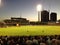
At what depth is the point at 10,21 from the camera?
293 centimetres

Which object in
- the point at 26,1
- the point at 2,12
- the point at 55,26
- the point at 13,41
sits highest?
the point at 26,1

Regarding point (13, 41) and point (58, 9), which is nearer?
point (13, 41)

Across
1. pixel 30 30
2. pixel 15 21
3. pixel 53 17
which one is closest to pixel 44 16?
pixel 53 17

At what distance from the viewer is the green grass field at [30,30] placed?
114 inches

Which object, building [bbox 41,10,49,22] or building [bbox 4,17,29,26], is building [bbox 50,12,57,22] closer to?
building [bbox 41,10,49,22]

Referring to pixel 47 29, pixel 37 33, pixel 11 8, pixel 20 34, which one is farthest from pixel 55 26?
pixel 11 8

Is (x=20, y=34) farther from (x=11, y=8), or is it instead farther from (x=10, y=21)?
(x=11, y=8)

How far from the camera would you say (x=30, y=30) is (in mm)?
2943

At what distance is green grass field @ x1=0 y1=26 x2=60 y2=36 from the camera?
2887 mm

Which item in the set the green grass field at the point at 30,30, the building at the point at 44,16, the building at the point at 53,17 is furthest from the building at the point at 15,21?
the building at the point at 53,17

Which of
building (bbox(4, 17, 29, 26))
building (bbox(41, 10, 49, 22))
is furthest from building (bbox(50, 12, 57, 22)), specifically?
building (bbox(4, 17, 29, 26))

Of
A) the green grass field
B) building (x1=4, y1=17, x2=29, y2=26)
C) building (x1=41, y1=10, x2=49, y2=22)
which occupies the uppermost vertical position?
building (x1=41, y1=10, x2=49, y2=22)

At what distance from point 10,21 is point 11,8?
242 millimetres

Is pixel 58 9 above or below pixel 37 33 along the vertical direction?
above
